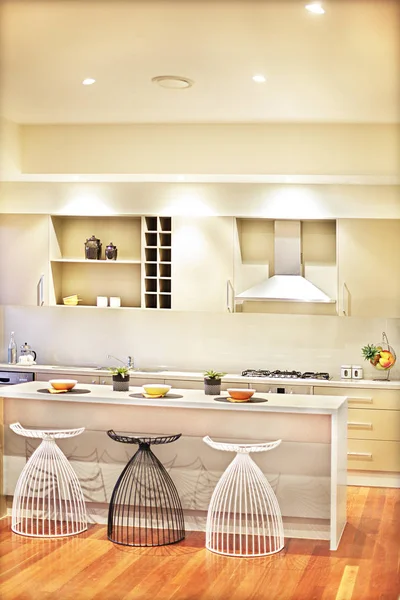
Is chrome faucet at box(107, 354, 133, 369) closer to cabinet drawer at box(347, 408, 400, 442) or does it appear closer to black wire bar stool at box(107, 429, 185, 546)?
cabinet drawer at box(347, 408, 400, 442)

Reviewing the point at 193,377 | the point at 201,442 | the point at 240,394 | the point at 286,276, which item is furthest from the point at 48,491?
the point at 286,276

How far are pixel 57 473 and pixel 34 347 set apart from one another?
222cm

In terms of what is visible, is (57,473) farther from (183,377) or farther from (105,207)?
(105,207)

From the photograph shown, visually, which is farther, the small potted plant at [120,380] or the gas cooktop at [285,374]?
the gas cooktop at [285,374]

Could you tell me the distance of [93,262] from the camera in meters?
6.44

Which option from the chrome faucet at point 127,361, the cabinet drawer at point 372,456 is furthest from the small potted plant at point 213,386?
the chrome faucet at point 127,361

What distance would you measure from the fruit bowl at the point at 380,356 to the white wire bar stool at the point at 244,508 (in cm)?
→ 181

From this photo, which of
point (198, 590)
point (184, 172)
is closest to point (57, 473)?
point (198, 590)

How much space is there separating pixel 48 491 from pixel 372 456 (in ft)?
7.43

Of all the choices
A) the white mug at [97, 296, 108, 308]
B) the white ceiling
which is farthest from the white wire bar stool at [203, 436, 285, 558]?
the white mug at [97, 296, 108, 308]

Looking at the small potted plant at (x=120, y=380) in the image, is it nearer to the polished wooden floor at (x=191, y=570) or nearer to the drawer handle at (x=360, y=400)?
the polished wooden floor at (x=191, y=570)

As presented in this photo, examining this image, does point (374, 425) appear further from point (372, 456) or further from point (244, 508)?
point (244, 508)

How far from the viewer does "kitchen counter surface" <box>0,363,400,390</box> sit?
5.91 m

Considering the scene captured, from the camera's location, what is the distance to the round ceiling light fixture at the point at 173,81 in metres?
4.22
